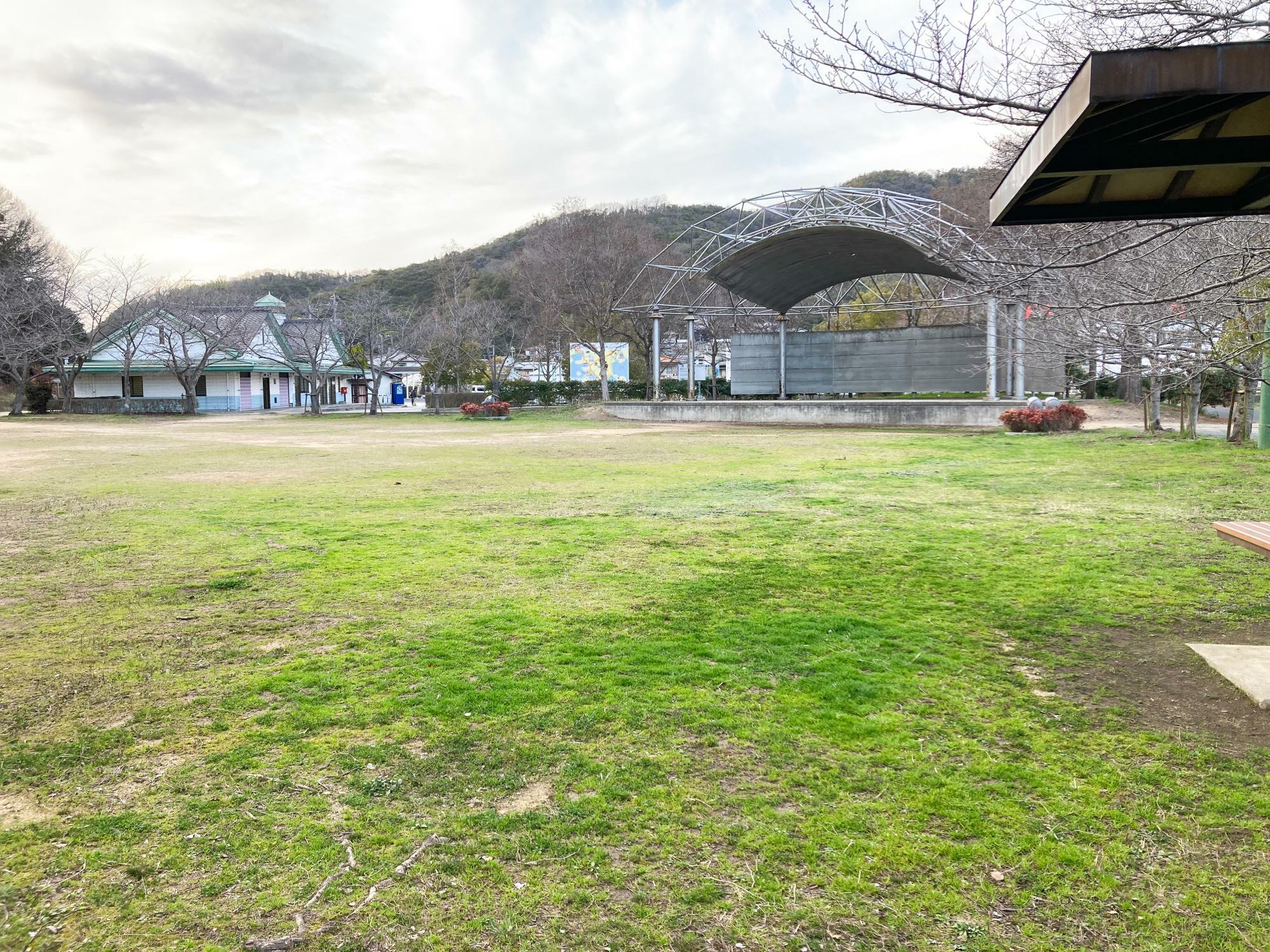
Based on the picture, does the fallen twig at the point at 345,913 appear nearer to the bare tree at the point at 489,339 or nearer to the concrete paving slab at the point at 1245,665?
the concrete paving slab at the point at 1245,665

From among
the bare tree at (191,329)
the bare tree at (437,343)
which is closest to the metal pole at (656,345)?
the bare tree at (437,343)

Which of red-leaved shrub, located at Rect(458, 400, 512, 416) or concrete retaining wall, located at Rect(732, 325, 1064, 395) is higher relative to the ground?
concrete retaining wall, located at Rect(732, 325, 1064, 395)

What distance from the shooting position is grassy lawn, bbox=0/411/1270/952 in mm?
2611

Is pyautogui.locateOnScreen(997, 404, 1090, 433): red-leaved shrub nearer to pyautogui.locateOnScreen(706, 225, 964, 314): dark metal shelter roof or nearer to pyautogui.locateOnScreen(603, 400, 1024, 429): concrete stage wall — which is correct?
pyautogui.locateOnScreen(603, 400, 1024, 429): concrete stage wall

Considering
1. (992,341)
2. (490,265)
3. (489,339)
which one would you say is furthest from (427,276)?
(992,341)

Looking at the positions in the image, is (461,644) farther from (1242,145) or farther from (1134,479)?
(1134,479)

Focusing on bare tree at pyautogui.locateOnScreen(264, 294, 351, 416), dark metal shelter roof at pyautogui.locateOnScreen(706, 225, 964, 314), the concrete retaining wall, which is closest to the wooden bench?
dark metal shelter roof at pyautogui.locateOnScreen(706, 225, 964, 314)

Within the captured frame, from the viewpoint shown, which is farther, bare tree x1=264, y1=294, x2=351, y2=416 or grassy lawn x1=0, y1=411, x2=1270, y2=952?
bare tree x1=264, y1=294, x2=351, y2=416

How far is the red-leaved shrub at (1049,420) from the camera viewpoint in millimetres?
23000

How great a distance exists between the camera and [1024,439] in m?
21.0

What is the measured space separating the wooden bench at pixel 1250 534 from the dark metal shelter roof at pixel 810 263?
23.5m

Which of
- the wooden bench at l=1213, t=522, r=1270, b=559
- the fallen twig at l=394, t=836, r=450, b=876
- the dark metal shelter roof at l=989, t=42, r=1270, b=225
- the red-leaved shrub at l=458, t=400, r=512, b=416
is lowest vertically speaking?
the fallen twig at l=394, t=836, r=450, b=876

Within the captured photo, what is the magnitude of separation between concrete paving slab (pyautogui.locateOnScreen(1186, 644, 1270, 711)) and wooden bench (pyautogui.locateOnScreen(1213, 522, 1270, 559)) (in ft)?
1.82

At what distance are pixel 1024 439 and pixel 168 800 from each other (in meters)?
21.0
